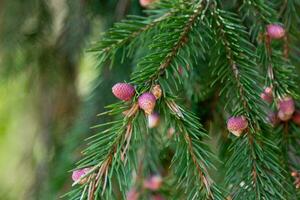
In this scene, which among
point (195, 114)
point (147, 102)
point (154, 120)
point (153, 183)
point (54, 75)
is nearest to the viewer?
point (147, 102)

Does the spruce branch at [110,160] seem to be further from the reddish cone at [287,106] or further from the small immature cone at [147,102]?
the reddish cone at [287,106]

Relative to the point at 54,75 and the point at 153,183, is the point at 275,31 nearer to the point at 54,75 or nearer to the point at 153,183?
the point at 153,183

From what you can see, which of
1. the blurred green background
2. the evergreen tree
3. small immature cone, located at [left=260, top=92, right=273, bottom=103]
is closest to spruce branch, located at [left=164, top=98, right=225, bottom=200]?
the evergreen tree

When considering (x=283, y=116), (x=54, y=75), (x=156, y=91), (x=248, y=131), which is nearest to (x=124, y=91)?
(x=156, y=91)

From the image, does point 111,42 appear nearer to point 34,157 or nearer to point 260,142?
point 260,142

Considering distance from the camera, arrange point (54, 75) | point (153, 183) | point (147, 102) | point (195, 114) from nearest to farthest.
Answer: point (147, 102), point (195, 114), point (153, 183), point (54, 75)

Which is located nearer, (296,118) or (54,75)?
(296,118)

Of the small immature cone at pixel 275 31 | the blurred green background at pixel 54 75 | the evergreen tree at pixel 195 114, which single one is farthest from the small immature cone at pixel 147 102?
the blurred green background at pixel 54 75

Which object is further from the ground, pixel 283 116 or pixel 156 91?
pixel 156 91
